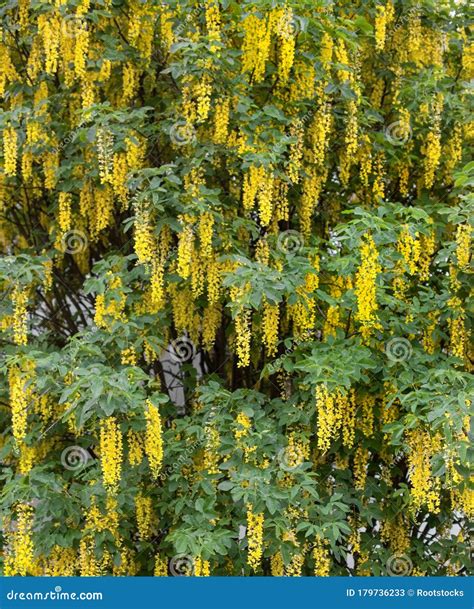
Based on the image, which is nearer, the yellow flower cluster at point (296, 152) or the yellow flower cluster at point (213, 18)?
the yellow flower cluster at point (213, 18)

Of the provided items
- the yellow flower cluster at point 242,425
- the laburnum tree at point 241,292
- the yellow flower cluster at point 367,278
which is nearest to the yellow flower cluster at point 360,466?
the laburnum tree at point 241,292

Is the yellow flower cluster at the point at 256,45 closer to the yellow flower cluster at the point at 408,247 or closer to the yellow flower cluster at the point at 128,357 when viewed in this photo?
the yellow flower cluster at the point at 408,247

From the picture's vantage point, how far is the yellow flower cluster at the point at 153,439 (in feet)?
16.1

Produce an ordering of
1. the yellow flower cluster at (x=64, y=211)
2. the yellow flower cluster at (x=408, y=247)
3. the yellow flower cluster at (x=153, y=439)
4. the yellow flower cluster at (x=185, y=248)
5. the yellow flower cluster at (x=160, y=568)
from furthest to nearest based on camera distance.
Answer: the yellow flower cluster at (x=64, y=211) → the yellow flower cluster at (x=160, y=568) → the yellow flower cluster at (x=185, y=248) → the yellow flower cluster at (x=408, y=247) → the yellow flower cluster at (x=153, y=439)

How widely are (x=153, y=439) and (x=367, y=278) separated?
1479 mm

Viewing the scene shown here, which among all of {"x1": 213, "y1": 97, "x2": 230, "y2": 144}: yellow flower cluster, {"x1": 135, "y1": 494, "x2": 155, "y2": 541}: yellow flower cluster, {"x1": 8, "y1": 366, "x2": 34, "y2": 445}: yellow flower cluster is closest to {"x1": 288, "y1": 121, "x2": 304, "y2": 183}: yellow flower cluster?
{"x1": 213, "y1": 97, "x2": 230, "y2": 144}: yellow flower cluster

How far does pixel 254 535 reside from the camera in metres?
4.86

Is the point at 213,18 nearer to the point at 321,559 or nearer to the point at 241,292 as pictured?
the point at 241,292

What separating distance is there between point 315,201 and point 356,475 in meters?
1.78

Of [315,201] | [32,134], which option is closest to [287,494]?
[315,201]

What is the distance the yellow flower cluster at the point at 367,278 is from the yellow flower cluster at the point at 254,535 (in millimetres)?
1228

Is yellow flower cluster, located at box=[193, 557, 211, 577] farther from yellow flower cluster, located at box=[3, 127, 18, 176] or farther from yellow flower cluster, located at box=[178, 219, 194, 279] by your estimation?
yellow flower cluster, located at box=[3, 127, 18, 176]

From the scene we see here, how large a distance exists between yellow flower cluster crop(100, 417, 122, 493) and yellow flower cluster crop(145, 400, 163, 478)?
0.53 feet

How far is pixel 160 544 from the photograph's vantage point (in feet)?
18.1
